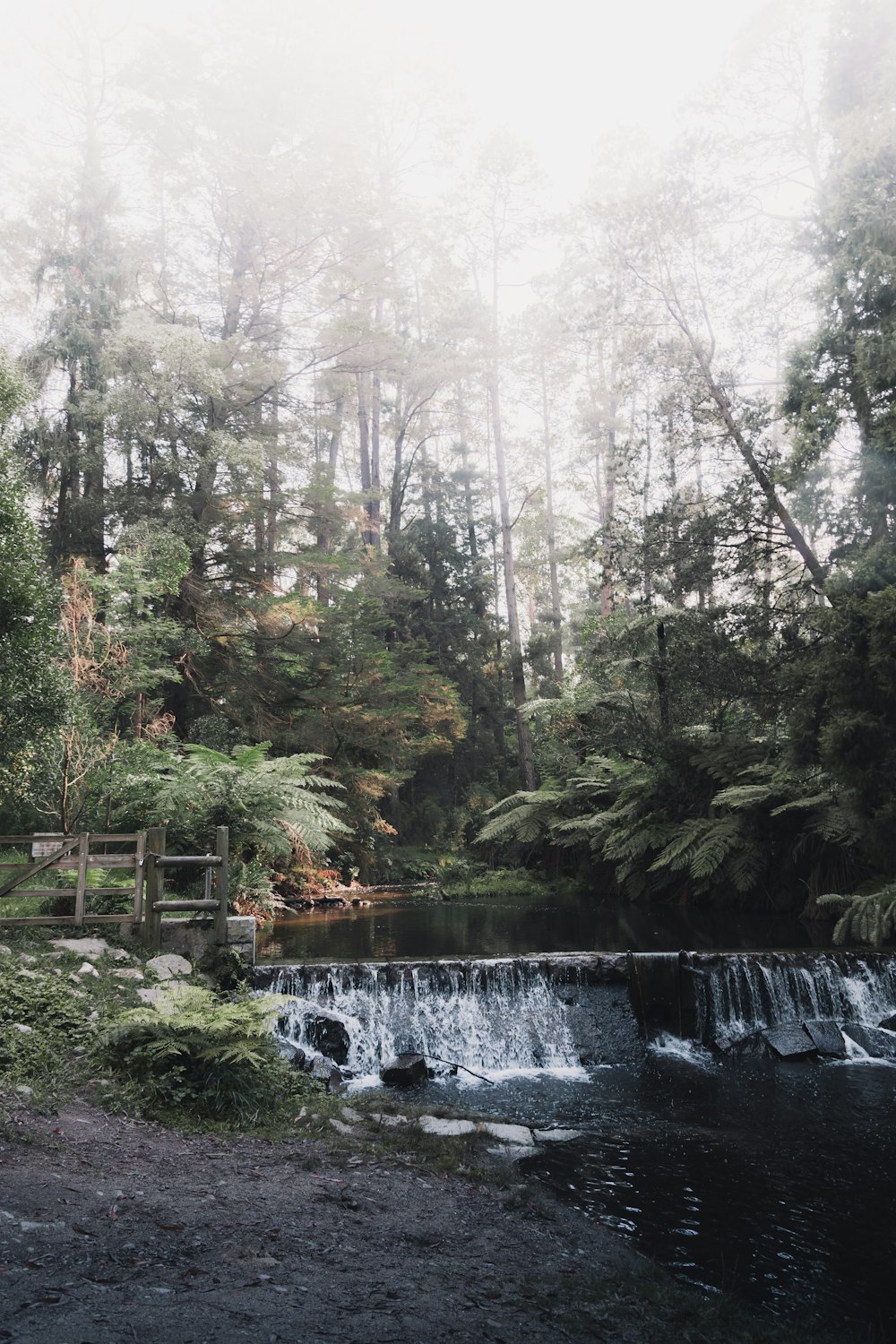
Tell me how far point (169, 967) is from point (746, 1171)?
501cm

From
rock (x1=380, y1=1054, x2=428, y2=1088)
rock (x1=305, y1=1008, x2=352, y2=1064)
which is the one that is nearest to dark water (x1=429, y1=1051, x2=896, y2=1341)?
rock (x1=380, y1=1054, x2=428, y2=1088)

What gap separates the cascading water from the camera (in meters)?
8.07

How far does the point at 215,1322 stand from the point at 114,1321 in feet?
0.99

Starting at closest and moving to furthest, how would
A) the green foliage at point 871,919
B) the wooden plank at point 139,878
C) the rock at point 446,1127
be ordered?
the rock at point 446,1127 → the wooden plank at point 139,878 → the green foliage at point 871,919

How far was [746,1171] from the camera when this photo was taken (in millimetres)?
5074

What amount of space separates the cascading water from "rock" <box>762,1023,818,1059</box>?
6.14 feet

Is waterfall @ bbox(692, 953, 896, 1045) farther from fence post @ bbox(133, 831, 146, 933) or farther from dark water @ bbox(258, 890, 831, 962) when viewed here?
fence post @ bbox(133, 831, 146, 933)

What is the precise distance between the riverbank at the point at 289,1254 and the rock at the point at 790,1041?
14.1 ft

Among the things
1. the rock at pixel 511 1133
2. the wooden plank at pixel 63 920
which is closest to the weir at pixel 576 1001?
the wooden plank at pixel 63 920

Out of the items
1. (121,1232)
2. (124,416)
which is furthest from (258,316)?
(121,1232)

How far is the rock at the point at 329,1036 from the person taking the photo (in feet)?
25.7

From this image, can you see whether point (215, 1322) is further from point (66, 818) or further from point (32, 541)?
point (66, 818)

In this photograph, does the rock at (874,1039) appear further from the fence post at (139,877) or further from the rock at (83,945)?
the rock at (83,945)

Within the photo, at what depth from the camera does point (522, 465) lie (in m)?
30.5
